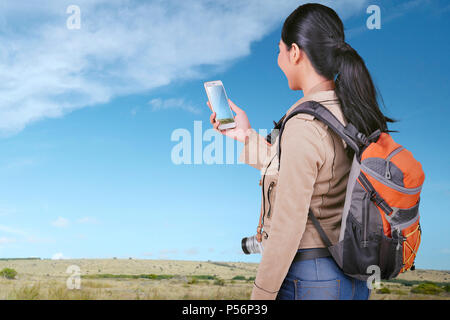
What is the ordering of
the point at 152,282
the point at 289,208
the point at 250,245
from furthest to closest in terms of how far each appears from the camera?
1. the point at 152,282
2. the point at 250,245
3. the point at 289,208

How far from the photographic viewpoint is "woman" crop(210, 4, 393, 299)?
2525mm

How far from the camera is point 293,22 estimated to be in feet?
9.53

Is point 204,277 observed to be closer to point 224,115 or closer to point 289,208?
point 224,115

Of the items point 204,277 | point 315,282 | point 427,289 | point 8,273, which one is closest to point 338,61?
point 315,282

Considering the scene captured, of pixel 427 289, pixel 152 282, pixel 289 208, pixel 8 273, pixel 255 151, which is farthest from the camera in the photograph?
pixel 427 289

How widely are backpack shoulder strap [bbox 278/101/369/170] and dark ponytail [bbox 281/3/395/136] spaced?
0.10m

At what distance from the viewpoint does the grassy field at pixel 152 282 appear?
30.8 feet

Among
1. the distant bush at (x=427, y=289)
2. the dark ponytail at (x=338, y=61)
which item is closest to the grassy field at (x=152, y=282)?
the distant bush at (x=427, y=289)

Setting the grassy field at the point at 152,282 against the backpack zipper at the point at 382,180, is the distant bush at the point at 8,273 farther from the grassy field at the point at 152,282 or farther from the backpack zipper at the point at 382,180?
the backpack zipper at the point at 382,180

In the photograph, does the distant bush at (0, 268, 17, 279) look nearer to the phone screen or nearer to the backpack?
the phone screen

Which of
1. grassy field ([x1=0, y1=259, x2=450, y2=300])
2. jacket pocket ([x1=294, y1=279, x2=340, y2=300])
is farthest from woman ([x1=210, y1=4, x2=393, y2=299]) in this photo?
grassy field ([x1=0, y1=259, x2=450, y2=300])

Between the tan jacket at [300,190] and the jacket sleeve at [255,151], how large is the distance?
21.2 inches

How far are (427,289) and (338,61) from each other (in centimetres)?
1469

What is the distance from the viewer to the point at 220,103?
373cm
